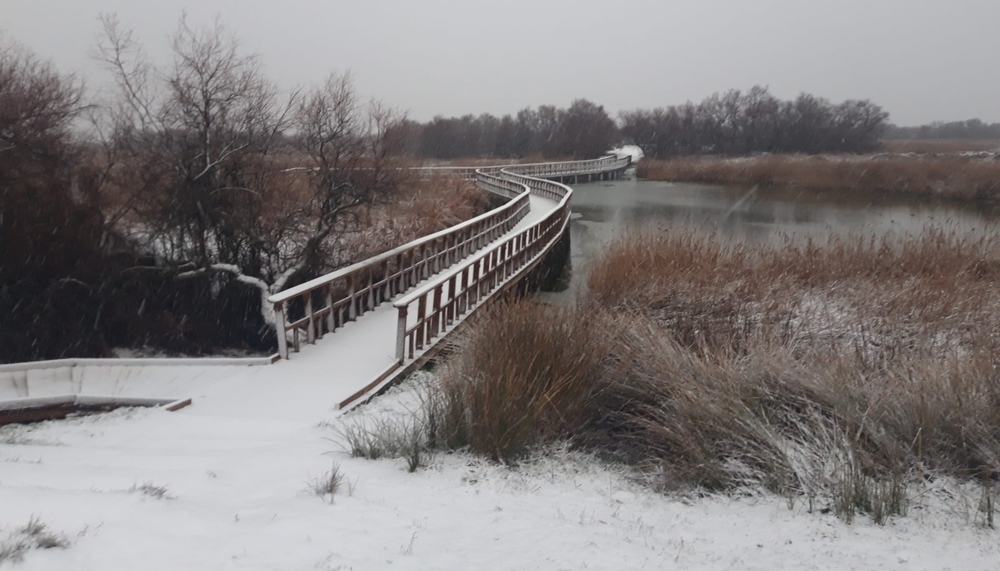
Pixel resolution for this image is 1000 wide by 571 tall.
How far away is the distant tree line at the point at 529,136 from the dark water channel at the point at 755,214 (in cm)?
4290

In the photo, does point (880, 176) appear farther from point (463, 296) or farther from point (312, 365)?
point (312, 365)

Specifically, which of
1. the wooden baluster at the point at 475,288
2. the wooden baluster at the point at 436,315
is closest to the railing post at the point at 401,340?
the wooden baluster at the point at 436,315

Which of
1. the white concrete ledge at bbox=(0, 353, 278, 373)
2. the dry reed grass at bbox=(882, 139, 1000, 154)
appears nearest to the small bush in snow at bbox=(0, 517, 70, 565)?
the white concrete ledge at bbox=(0, 353, 278, 373)

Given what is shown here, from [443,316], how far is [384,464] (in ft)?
15.8

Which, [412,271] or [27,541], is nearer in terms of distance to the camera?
[27,541]

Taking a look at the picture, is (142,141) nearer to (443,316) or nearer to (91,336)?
(91,336)

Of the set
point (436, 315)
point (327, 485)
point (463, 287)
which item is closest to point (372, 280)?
point (463, 287)

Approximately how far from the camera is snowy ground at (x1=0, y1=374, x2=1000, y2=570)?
10.8 ft

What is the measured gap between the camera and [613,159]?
74.8 metres

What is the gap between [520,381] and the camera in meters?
5.76

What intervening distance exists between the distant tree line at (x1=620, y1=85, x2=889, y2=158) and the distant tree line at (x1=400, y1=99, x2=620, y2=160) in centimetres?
557

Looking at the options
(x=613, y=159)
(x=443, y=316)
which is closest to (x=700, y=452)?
(x=443, y=316)

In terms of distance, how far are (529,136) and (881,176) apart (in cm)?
6444

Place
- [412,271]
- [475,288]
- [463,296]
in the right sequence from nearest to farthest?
[463,296]
[475,288]
[412,271]
